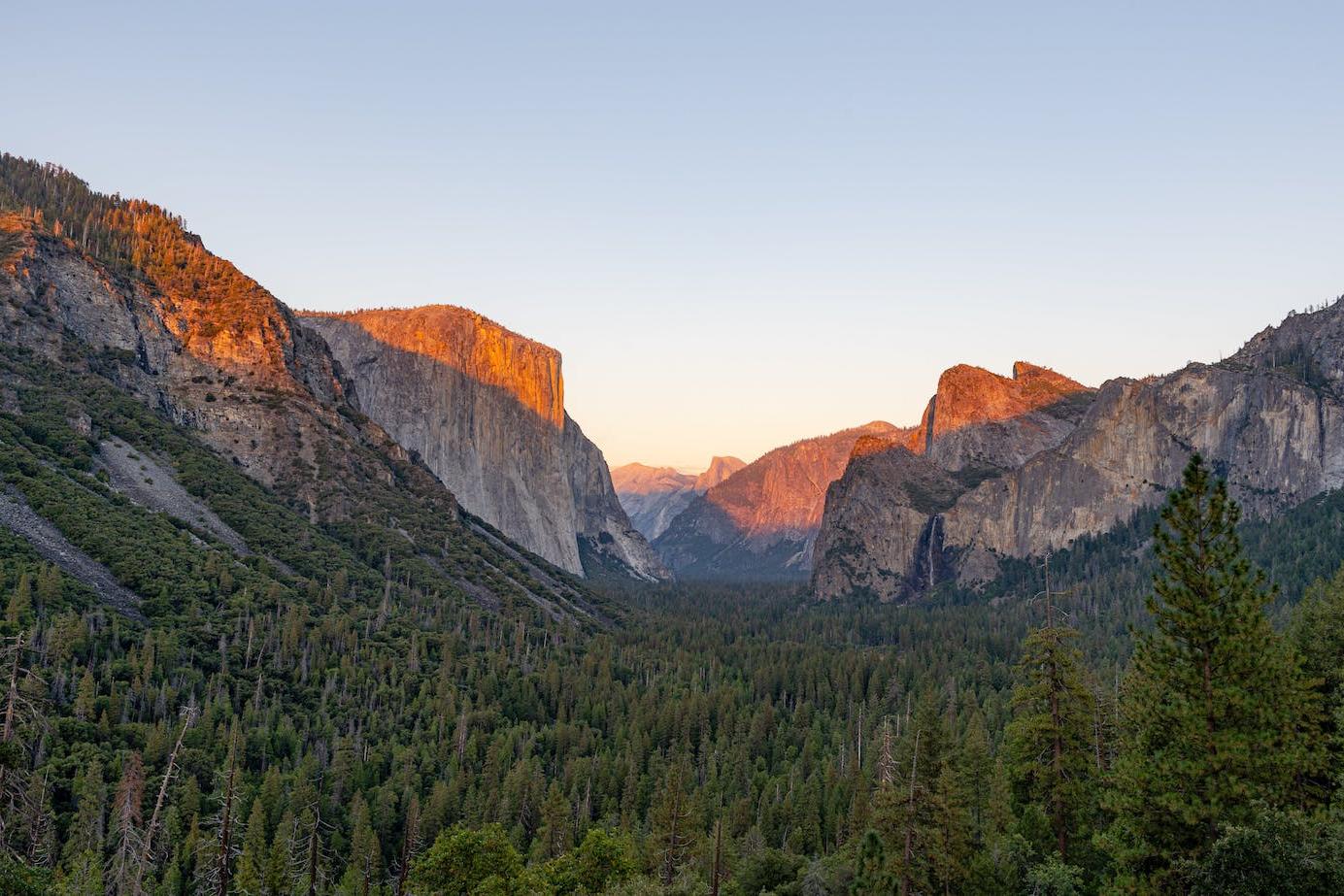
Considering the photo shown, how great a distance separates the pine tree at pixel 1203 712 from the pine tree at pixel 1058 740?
1348cm

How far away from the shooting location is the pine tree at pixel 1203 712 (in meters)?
32.7

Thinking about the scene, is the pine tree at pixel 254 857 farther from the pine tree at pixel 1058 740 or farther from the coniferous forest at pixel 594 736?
the pine tree at pixel 1058 740

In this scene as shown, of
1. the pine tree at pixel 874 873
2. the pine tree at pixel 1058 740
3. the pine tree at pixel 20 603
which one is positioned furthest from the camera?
the pine tree at pixel 20 603

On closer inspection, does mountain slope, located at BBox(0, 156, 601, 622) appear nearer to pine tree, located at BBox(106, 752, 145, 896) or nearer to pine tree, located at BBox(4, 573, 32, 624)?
pine tree, located at BBox(4, 573, 32, 624)

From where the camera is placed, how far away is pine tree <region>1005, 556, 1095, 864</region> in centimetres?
4900

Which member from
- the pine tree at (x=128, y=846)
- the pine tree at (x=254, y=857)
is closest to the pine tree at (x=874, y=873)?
the pine tree at (x=128, y=846)

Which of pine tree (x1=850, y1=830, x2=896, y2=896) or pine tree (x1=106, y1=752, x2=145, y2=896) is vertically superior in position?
pine tree (x1=106, y1=752, x2=145, y2=896)

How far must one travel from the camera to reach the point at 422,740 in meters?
111

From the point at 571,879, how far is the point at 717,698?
254 ft

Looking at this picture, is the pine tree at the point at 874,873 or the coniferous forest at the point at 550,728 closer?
the coniferous forest at the point at 550,728

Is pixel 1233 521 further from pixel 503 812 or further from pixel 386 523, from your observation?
pixel 386 523

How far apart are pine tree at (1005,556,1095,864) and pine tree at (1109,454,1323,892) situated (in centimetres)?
1348

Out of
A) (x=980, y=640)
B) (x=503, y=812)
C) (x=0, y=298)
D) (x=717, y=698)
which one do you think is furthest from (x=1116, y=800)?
(x=0, y=298)

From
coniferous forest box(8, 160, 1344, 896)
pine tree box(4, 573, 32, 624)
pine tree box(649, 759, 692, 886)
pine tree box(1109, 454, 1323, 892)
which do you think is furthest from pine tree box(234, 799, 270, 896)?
pine tree box(1109, 454, 1323, 892)
